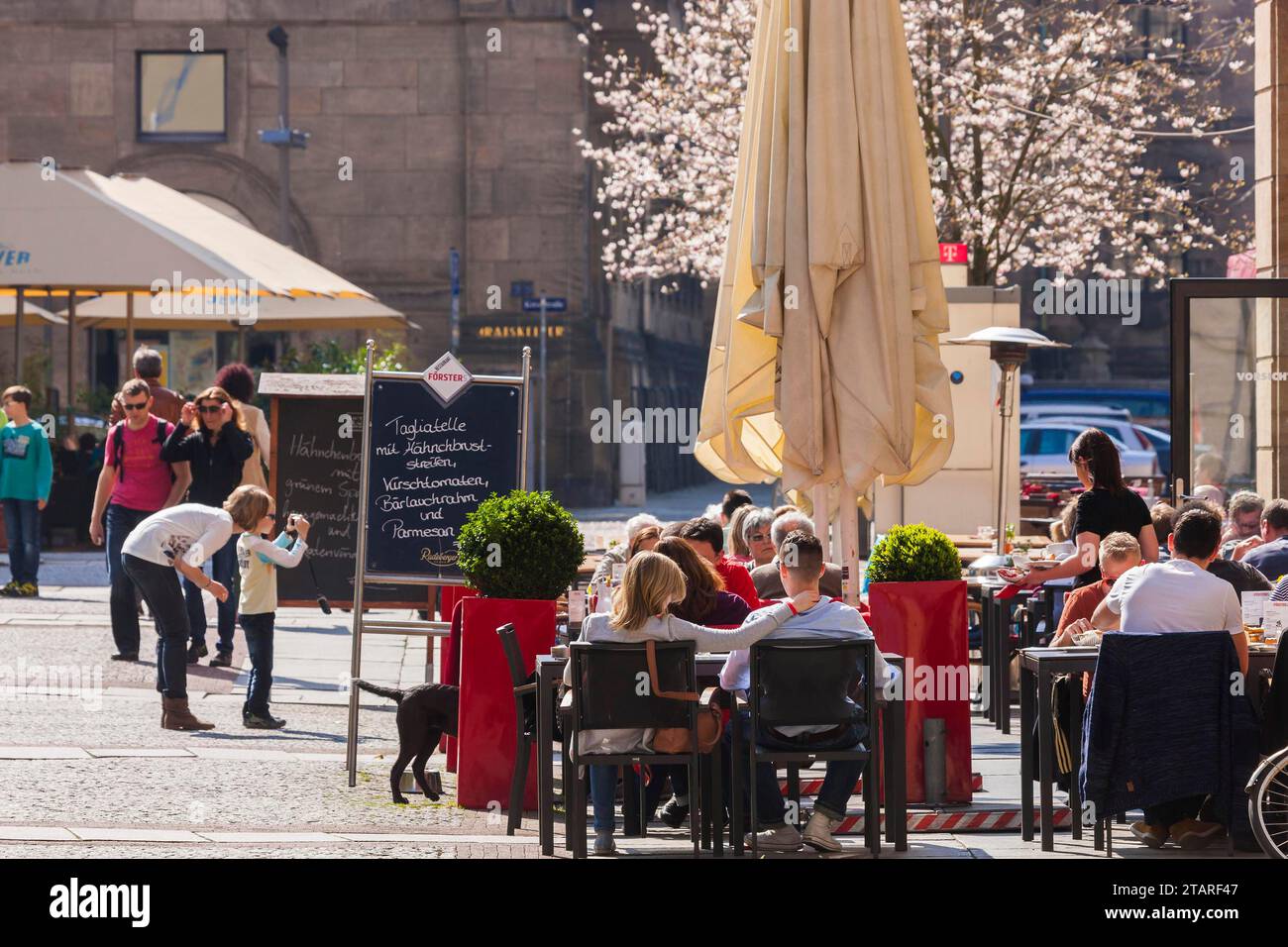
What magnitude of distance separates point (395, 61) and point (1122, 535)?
29840mm

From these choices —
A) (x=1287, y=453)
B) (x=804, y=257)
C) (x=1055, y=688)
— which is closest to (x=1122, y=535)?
(x=1055, y=688)

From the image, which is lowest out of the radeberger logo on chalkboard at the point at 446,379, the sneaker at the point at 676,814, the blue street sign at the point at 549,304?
the sneaker at the point at 676,814

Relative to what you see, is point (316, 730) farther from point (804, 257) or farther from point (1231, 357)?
point (1231, 357)

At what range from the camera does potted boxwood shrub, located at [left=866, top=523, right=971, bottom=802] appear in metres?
9.27

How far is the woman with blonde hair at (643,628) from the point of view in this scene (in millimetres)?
8078

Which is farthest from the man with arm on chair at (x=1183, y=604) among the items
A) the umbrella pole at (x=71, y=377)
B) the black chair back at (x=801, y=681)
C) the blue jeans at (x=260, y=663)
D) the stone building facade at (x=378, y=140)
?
the stone building facade at (x=378, y=140)

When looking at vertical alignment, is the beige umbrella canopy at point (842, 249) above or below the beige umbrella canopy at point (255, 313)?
below

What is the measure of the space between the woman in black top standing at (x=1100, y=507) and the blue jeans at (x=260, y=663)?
14.5 feet

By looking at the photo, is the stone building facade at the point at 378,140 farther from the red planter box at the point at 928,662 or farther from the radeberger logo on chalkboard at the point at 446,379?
the red planter box at the point at 928,662

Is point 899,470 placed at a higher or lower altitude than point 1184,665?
higher

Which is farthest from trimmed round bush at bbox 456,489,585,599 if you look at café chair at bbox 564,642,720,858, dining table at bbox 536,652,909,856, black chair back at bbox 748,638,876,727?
black chair back at bbox 748,638,876,727

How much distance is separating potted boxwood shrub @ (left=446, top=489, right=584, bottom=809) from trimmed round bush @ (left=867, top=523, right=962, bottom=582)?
1409mm

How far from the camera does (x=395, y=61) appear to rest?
3722cm

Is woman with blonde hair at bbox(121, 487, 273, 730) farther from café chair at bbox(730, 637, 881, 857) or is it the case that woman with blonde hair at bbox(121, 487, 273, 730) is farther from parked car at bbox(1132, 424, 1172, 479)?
parked car at bbox(1132, 424, 1172, 479)
